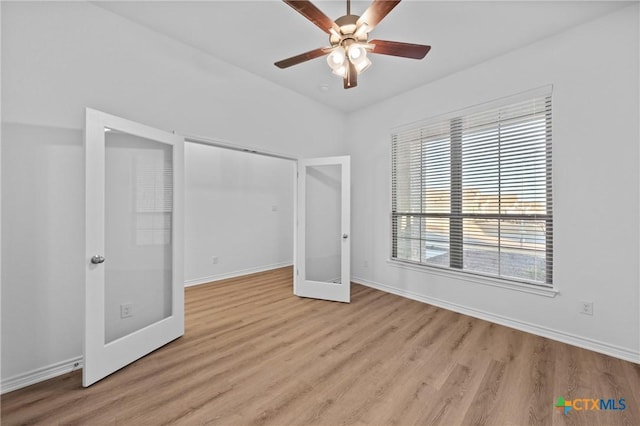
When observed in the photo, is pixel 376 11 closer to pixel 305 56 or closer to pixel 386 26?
pixel 305 56

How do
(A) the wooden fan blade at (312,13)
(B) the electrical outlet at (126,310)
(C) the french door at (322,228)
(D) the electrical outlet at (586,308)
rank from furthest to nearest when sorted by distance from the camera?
(C) the french door at (322,228)
(D) the electrical outlet at (586,308)
(B) the electrical outlet at (126,310)
(A) the wooden fan blade at (312,13)

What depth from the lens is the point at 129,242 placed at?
225cm

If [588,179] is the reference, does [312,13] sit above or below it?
above

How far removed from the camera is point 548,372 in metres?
2.01

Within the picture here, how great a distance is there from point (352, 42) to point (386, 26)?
2.74 feet

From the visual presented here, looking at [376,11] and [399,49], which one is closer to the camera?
[376,11]

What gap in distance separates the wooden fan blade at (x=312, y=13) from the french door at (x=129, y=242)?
1.60 meters

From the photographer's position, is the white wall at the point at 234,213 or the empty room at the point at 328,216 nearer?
the empty room at the point at 328,216

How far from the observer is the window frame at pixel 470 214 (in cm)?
260

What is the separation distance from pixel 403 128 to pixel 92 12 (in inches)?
140

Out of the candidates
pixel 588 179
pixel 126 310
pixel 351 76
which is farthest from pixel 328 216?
pixel 588 179

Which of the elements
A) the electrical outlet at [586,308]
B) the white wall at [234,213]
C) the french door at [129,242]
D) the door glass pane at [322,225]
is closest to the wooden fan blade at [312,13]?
the french door at [129,242]

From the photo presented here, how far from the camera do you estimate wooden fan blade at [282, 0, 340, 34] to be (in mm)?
1535

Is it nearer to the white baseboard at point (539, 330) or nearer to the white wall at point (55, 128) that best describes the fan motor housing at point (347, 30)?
the white wall at point (55, 128)
